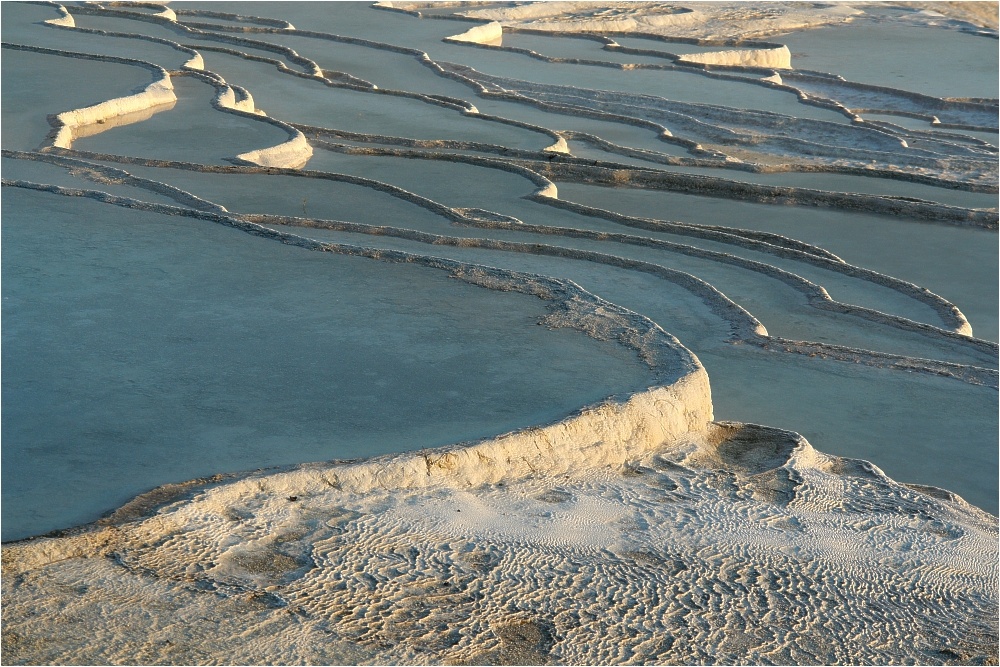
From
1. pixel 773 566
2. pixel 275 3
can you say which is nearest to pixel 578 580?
pixel 773 566

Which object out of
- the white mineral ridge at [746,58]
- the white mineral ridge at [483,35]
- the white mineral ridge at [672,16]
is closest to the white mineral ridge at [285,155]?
the white mineral ridge at [483,35]

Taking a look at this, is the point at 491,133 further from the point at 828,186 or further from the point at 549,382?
the point at 549,382

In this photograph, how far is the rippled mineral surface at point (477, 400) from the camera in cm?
289

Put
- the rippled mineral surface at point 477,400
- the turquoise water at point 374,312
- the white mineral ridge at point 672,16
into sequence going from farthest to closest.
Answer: the white mineral ridge at point 672,16, the turquoise water at point 374,312, the rippled mineral surface at point 477,400

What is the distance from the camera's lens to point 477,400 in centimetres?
392

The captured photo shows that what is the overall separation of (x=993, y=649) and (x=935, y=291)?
149 inches

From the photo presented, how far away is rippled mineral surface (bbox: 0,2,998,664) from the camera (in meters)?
2.89

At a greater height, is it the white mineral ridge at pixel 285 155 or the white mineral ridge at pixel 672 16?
the white mineral ridge at pixel 672 16

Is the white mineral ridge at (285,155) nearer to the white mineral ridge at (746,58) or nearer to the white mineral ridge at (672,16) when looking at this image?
the white mineral ridge at (746,58)

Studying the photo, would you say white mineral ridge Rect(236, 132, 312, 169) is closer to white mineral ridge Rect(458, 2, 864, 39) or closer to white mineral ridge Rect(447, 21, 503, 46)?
white mineral ridge Rect(447, 21, 503, 46)

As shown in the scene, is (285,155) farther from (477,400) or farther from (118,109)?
(477,400)

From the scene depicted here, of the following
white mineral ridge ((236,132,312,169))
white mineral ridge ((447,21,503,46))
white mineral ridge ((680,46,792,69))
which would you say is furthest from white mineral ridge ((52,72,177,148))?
white mineral ridge ((680,46,792,69))

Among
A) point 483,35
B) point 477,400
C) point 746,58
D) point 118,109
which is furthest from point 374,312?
point 746,58

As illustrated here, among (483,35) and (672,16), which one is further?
(672,16)
